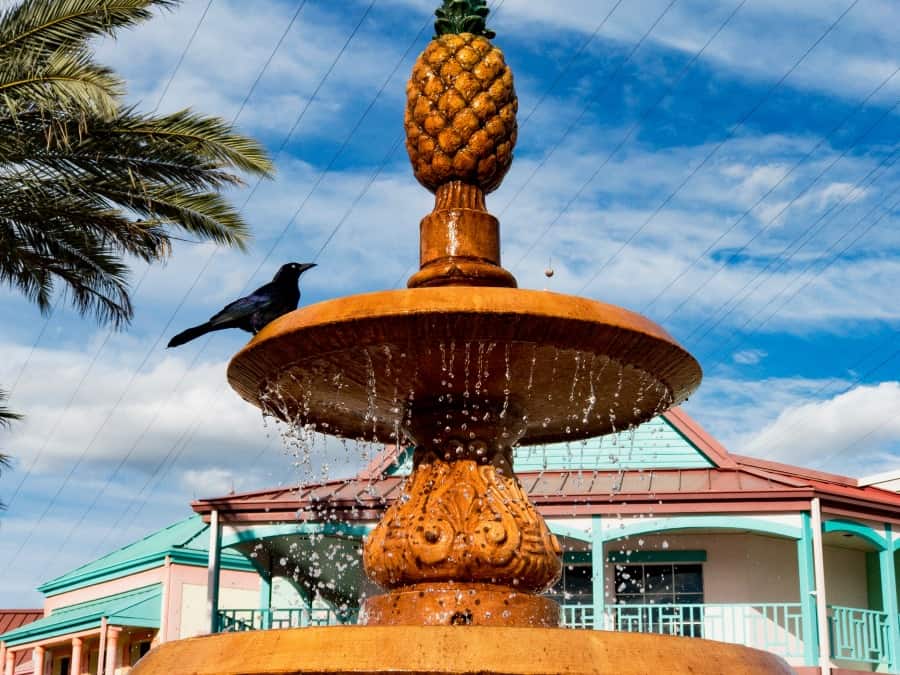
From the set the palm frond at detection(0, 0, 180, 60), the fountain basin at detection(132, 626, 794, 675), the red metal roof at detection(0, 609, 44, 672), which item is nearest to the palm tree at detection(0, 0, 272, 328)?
the palm frond at detection(0, 0, 180, 60)

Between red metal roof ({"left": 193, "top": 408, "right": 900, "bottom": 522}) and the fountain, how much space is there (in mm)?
9409

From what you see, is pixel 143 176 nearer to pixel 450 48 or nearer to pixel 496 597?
pixel 450 48

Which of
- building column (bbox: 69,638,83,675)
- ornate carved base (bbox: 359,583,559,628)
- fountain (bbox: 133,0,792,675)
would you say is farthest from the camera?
building column (bbox: 69,638,83,675)

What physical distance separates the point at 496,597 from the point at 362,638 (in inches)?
62.4

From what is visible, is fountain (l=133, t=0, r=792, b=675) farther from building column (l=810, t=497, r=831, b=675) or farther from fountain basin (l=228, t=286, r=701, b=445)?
building column (l=810, t=497, r=831, b=675)

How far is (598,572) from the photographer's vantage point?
1619 cm

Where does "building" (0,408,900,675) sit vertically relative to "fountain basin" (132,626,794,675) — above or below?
above

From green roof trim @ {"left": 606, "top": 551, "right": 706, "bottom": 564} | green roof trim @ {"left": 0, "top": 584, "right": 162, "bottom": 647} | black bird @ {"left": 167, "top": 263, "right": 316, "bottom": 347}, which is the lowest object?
green roof trim @ {"left": 0, "top": 584, "right": 162, "bottom": 647}

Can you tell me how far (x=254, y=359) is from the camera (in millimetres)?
5848

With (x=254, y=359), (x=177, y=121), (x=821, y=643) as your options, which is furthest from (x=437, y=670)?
(x=821, y=643)

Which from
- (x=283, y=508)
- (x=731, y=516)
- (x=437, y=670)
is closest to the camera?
(x=437, y=670)

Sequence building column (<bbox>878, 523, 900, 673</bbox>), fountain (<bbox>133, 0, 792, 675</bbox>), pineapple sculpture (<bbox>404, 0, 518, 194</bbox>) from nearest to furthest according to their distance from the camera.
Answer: fountain (<bbox>133, 0, 792, 675</bbox>)
pineapple sculpture (<bbox>404, 0, 518, 194</bbox>)
building column (<bbox>878, 523, 900, 673</bbox>)

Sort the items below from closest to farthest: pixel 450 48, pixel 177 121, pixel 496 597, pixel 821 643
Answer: pixel 496 597 → pixel 450 48 → pixel 177 121 → pixel 821 643

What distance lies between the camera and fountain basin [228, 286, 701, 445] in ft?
17.2
